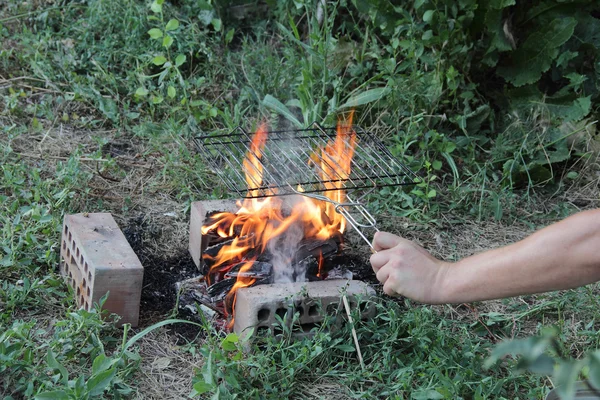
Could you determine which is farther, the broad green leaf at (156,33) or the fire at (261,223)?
the broad green leaf at (156,33)

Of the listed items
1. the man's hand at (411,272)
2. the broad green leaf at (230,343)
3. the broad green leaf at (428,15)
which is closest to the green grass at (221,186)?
the broad green leaf at (230,343)

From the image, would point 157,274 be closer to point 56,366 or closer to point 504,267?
point 56,366

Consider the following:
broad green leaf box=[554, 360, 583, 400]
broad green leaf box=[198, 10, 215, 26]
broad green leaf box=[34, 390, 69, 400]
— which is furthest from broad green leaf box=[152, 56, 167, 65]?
broad green leaf box=[554, 360, 583, 400]

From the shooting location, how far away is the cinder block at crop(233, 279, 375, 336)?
2703mm

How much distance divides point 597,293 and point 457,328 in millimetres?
763

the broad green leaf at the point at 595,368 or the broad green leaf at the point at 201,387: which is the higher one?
the broad green leaf at the point at 595,368

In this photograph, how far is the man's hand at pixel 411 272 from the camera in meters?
2.21

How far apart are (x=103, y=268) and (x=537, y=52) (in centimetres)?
297

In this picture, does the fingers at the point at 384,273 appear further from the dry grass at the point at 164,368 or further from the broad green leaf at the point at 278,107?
the broad green leaf at the point at 278,107

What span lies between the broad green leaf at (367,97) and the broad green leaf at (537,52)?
0.79 metres

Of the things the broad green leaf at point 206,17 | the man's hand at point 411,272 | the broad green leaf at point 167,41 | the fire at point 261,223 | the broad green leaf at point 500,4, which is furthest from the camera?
the broad green leaf at point 206,17

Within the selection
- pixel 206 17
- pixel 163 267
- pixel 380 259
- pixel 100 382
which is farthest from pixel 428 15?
pixel 100 382

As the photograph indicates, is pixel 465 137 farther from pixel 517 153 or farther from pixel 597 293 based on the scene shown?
pixel 597 293

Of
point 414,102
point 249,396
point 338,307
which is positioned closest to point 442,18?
point 414,102
